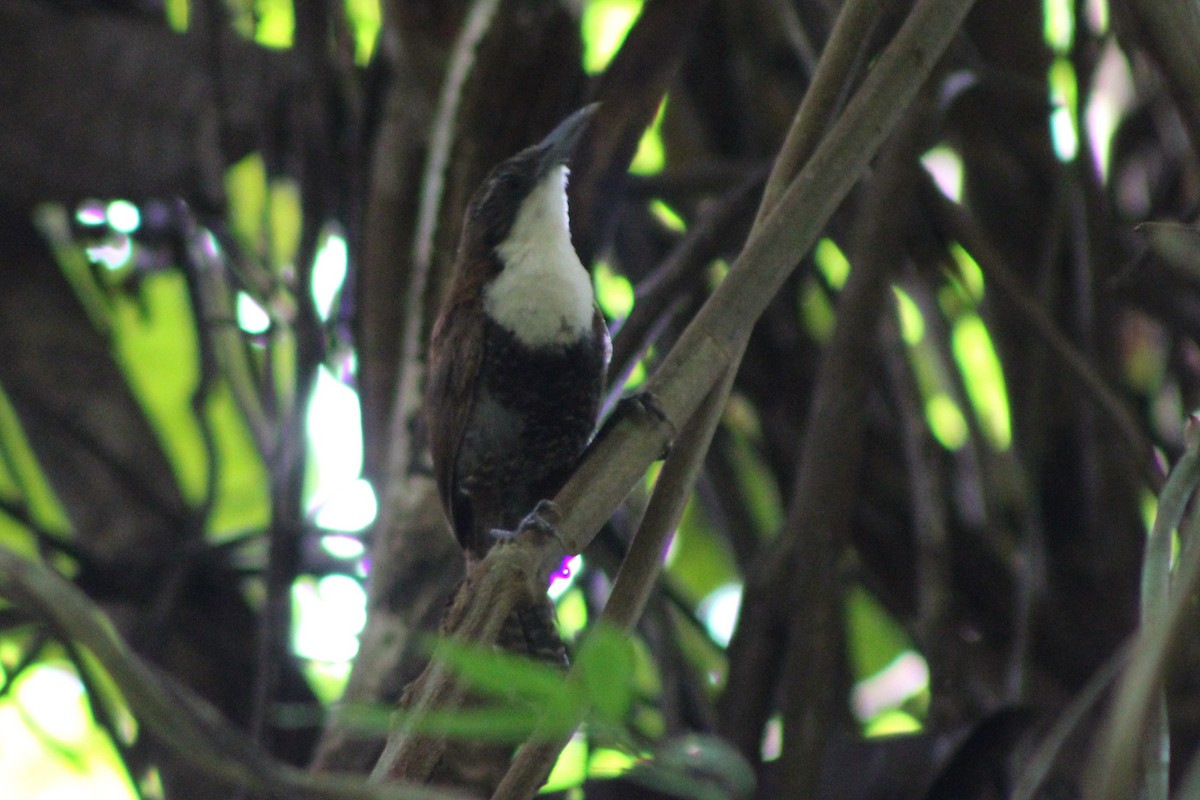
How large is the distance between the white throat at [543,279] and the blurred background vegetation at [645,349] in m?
0.07

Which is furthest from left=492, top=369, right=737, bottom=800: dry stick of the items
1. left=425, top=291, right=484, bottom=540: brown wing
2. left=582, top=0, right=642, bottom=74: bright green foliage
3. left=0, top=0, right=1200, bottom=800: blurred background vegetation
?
left=582, top=0, right=642, bottom=74: bright green foliage

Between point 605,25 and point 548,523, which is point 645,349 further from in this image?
point 605,25

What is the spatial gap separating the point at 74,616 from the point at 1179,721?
68.6 inches

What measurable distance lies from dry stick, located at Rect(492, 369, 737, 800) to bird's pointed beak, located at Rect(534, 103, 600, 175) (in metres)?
0.86

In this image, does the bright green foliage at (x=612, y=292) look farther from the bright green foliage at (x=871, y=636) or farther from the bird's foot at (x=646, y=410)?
the bird's foot at (x=646, y=410)

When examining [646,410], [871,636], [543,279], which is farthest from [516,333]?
[871,636]

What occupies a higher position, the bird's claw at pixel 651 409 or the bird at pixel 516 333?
the bird at pixel 516 333

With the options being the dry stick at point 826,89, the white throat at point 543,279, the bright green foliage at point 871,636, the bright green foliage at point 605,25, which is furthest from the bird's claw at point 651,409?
the bright green foliage at point 871,636

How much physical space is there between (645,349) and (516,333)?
8.8 inches

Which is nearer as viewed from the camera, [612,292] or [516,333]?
[516,333]

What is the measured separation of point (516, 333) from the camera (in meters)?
2.30

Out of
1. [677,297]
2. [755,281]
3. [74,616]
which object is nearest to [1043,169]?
[677,297]

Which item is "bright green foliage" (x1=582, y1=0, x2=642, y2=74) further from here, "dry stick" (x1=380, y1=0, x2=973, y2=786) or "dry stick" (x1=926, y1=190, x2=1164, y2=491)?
"dry stick" (x1=380, y1=0, x2=973, y2=786)

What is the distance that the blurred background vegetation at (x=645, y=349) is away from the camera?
6.95 ft
